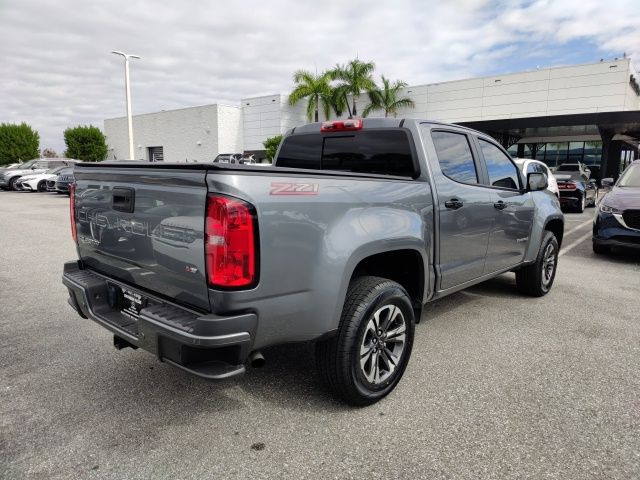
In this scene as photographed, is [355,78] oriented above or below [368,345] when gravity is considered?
above

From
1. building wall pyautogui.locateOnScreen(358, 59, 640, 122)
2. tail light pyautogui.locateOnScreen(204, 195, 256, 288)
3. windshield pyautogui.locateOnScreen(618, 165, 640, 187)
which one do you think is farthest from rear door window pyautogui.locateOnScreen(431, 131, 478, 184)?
building wall pyautogui.locateOnScreen(358, 59, 640, 122)

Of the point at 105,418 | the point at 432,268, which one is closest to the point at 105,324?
the point at 105,418

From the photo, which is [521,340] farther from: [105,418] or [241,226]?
[105,418]

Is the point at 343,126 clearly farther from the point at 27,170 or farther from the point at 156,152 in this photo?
the point at 156,152

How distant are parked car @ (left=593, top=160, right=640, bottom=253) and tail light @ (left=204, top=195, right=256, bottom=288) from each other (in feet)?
24.4

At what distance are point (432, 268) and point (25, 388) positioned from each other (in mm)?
3006

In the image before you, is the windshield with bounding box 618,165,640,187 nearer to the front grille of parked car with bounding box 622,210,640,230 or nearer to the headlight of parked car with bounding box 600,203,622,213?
the headlight of parked car with bounding box 600,203,622,213

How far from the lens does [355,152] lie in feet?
13.0

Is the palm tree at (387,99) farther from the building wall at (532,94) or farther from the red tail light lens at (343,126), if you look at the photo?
the red tail light lens at (343,126)

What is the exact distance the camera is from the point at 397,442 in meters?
2.61

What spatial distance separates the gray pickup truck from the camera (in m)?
2.25

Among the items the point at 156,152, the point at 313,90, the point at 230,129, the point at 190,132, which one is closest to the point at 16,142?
the point at 156,152

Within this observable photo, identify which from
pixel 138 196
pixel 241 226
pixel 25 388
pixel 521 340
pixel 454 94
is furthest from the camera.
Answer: pixel 454 94

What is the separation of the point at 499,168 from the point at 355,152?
5.39 feet
